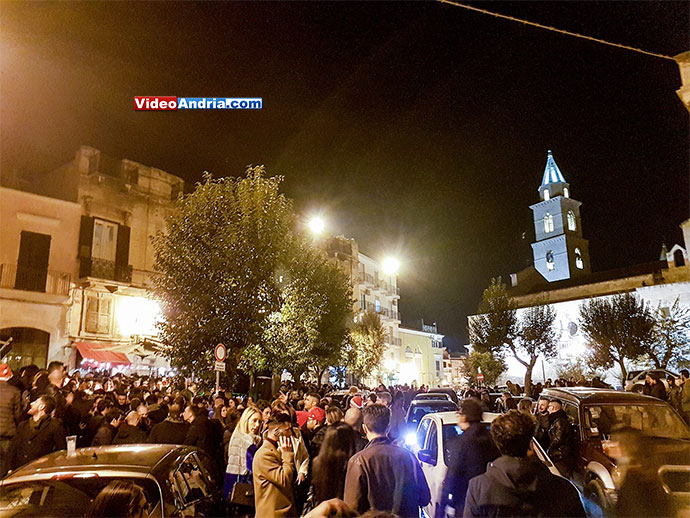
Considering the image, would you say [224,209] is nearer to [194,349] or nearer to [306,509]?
[194,349]

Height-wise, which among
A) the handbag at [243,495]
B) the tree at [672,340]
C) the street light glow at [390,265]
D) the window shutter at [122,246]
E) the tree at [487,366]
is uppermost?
the street light glow at [390,265]

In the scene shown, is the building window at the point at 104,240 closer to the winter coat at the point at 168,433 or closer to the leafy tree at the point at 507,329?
the winter coat at the point at 168,433

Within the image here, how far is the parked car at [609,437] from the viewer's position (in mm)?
6215

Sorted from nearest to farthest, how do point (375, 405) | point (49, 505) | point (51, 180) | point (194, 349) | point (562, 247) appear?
1. point (49, 505)
2. point (375, 405)
3. point (194, 349)
4. point (51, 180)
5. point (562, 247)

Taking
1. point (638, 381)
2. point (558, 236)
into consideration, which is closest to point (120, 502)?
point (638, 381)

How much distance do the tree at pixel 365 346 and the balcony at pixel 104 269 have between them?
17040 mm

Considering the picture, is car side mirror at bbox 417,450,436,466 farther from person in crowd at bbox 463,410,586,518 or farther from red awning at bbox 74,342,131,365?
red awning at bbox 74,342,131,365

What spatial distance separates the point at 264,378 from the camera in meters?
24.0

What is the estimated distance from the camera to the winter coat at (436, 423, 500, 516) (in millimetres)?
5258

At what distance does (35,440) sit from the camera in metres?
6.71

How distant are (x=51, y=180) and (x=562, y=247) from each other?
63243 millimetres

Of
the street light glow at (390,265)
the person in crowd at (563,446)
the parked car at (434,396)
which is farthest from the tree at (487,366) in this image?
the person in crowd at (563,446)

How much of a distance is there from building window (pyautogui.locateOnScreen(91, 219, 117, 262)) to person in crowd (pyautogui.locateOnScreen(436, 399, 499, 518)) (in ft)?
76.5

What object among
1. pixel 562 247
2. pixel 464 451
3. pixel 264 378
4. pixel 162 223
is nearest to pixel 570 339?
pixel 562 247
